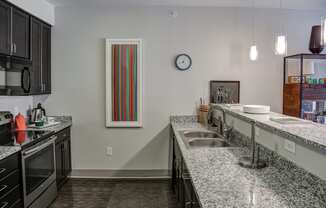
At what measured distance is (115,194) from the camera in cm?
336

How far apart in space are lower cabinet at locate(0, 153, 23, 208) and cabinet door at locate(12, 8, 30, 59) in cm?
122

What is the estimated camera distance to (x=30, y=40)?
311 centimetres

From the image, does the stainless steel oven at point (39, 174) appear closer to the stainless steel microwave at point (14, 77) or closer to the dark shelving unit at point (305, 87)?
the stainless steel microwave at point (14, 77)

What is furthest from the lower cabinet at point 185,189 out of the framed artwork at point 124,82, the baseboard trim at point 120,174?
the framed artwork at point 124,82

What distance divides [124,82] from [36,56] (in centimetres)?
121

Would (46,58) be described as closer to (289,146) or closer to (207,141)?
(207,141)

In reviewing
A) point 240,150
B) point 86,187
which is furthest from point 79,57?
point 240,150

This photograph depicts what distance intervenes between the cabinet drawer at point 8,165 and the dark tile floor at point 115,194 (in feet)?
3.38

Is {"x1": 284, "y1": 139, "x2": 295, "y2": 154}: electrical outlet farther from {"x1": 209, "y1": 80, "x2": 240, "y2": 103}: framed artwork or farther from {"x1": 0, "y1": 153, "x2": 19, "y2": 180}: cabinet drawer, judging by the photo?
{"x1": 209, "y1": 80, "x2": 240, "y2": 103}: framed artwork

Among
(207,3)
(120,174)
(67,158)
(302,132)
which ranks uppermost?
(207,3)

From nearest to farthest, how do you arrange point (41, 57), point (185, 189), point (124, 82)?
point (185, 189), point (41, 57), point (124, 82)

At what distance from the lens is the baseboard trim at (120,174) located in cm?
389

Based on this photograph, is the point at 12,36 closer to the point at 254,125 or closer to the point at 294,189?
the point at 254,125

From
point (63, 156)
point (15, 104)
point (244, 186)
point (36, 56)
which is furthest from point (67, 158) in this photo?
point (244, 186)
